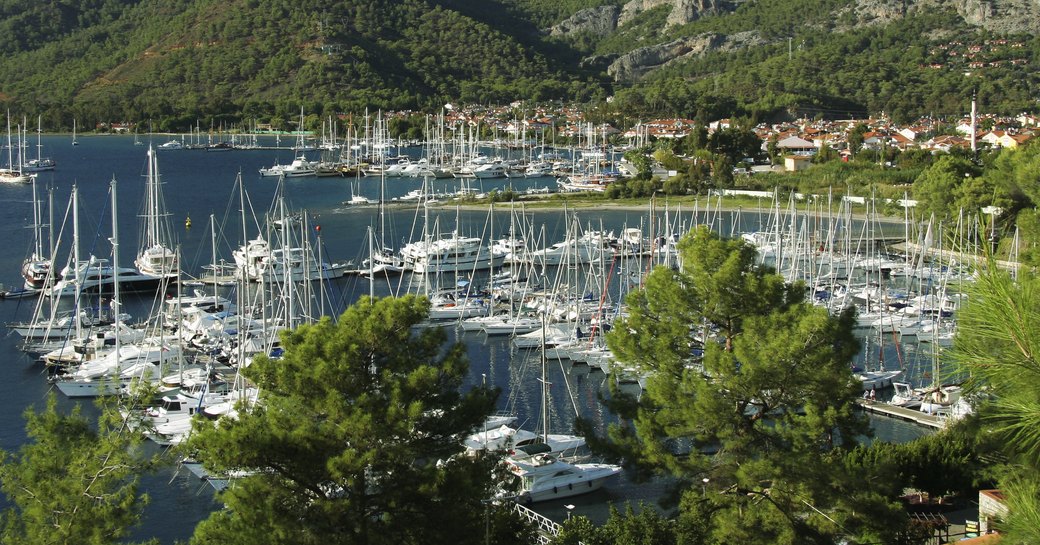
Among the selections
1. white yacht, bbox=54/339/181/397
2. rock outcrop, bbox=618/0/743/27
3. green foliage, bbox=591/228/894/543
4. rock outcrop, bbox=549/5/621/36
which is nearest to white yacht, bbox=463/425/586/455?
green foliage, bbox=591/228/894/543

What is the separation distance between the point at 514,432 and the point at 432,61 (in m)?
117

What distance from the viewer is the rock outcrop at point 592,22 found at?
17388cm

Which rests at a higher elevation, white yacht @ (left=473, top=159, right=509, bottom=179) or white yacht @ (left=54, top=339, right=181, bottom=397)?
white yacht @ (left=473, top=159, right=509, bottom=179)

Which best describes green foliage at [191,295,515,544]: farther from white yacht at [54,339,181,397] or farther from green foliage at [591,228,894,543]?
white yacht at [54,339,181,397]

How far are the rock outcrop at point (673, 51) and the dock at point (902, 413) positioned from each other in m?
120

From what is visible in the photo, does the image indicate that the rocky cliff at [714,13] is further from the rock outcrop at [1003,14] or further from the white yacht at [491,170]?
the white yacht at [491,170]

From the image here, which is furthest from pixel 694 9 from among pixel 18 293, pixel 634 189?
pixel 18 293

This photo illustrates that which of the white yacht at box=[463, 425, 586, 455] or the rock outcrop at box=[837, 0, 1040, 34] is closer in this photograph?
the white yacht at box=[463, 425, 586, 455]

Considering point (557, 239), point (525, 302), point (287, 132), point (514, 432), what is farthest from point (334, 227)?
point (287, 132)

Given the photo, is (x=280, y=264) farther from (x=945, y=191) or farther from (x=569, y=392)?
(x=945, y=191)

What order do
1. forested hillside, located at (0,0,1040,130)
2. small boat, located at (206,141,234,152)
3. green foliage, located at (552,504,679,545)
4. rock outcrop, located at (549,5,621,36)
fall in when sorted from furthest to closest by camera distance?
1. rock outcrop, located at (549,5,621,36)
2. forested hillside, located at (0,0,1040,130)
3. small boat, located at (206,141,234,152)
4. green foliage, located at (552,504,679,545)

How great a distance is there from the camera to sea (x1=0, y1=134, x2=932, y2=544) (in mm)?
18234

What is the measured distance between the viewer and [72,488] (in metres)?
9.07

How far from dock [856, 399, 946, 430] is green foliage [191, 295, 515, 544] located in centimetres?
1240
